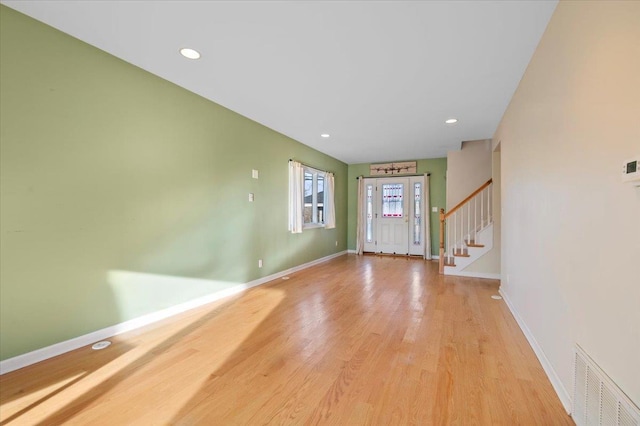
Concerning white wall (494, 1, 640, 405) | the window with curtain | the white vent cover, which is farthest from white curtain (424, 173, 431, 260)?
the white vent cover

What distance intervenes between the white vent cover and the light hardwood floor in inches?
7.6

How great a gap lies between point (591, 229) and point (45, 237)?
3548mm

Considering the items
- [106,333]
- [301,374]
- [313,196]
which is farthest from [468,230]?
[106,333]

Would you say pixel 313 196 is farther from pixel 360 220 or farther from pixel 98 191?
pixel 98 191

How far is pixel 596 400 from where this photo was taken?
1.25m

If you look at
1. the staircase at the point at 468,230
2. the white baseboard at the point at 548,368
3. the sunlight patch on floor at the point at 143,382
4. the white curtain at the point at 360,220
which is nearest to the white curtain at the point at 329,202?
the white curtain at the point at 360,220

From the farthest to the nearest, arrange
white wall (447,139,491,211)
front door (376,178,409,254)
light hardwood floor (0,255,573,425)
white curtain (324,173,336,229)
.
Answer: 1. front door (376,178,409,254)
2. white curtain (324,173,336,229)
3. white wall (447,139,491,211)
4. light hardwood floor (0,255,573,425)

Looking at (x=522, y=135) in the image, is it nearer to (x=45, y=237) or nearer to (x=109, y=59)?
(x=109, y=59)

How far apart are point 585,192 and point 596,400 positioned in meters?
0.99

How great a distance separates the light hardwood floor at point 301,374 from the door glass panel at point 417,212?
3.88 meters

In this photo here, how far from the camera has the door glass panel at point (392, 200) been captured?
7.28 m

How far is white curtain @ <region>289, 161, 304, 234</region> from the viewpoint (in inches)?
201

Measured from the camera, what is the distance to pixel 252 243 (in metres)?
4.20

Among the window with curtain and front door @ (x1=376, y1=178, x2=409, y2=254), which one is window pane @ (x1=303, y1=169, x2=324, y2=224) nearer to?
the window with curtain
